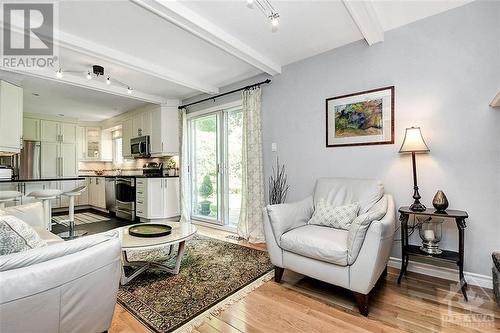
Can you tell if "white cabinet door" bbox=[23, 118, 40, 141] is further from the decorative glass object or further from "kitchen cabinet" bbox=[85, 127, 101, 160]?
the decorative glass object

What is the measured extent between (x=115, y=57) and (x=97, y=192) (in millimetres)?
4539

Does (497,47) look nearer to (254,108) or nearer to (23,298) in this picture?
(254,108)

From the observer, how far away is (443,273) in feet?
7.59

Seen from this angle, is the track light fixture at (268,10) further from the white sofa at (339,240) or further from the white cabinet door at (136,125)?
the white cabinet door at (136,125)

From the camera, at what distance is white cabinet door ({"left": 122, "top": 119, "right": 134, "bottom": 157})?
5867mm

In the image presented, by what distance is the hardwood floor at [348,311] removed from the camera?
162 cm

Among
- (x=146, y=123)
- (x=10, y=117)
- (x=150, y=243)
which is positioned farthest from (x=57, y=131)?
(x=150, y=243)

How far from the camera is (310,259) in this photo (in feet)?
6.64

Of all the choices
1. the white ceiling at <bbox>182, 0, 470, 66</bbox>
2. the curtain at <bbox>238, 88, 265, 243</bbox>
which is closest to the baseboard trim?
the curtain at <bbox>238, 88, 265, 243</bbox>

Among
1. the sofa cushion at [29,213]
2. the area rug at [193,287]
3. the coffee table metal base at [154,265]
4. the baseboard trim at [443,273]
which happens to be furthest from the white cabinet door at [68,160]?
the baseboard trim at [443,273]

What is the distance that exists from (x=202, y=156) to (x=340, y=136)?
2.79 metres

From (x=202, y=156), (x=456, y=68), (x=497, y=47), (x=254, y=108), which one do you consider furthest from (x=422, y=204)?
(x=202, y=156)

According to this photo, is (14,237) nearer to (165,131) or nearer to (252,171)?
(252,171)

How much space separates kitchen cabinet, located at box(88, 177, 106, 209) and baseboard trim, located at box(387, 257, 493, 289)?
21.0 ft
